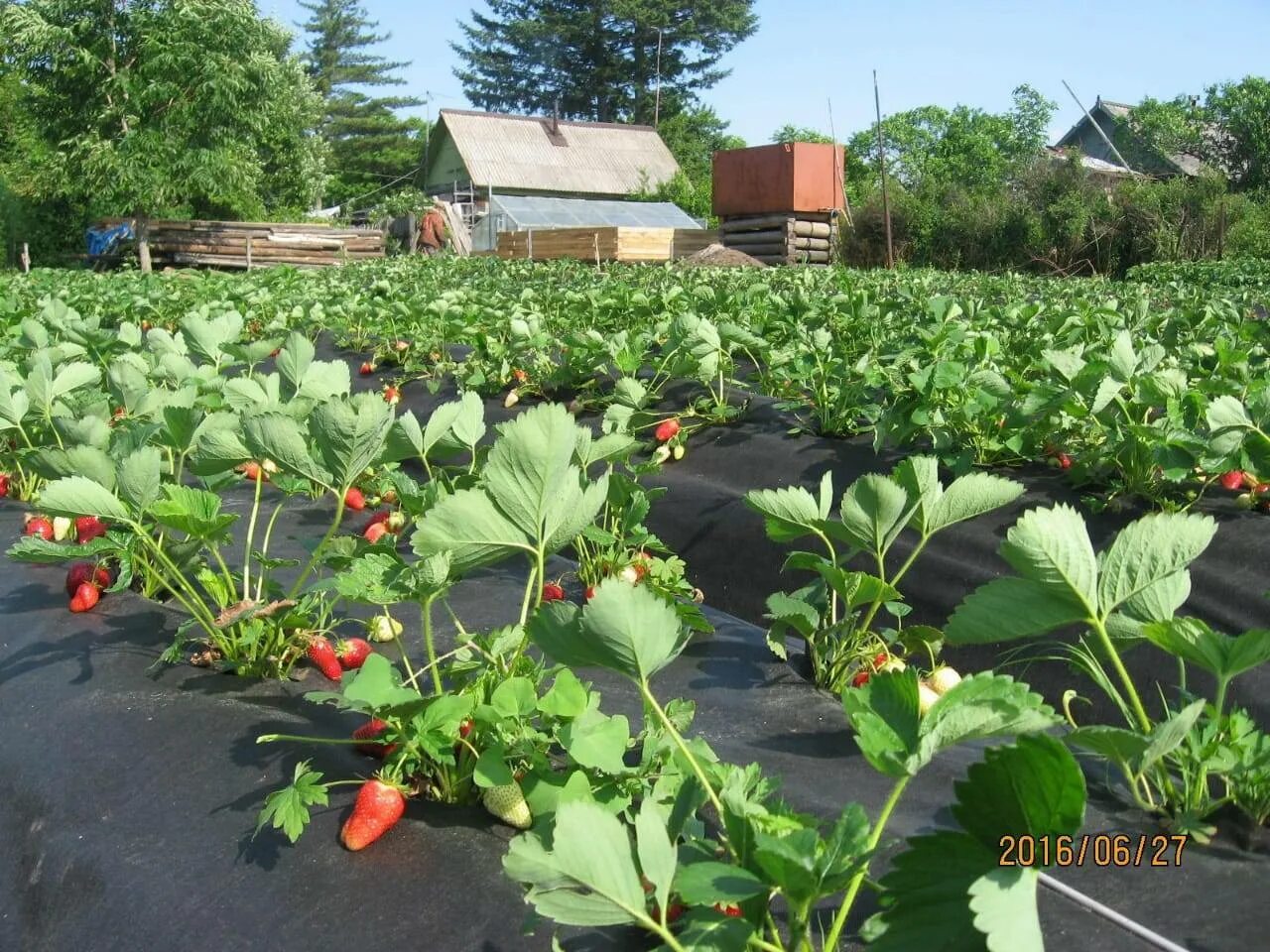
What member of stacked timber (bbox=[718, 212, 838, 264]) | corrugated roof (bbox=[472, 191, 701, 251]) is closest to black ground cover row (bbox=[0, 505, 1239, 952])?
stacked timber (bbox=[718, 212, 838, 264])

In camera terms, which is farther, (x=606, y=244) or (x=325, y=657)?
(x=606, y=244)

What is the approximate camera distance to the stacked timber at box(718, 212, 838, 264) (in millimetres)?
19875

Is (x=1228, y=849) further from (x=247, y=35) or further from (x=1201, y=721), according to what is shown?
(x=247, y=35)

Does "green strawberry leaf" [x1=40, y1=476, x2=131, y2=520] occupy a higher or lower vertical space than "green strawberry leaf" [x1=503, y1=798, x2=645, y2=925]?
higher

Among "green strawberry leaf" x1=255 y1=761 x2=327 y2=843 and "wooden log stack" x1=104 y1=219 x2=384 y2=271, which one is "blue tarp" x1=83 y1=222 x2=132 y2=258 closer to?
"wooden log stack" x1=104 y1=219 x2=384 y2=271

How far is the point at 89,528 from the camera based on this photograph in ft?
8.92

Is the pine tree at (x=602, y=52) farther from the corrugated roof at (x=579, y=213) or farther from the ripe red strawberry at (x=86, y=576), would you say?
the ripe red strawberry at (x=86, y=576)

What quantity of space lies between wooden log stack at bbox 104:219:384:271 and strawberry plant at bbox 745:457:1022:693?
2109 centimetres

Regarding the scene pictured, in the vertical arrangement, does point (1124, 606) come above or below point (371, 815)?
above

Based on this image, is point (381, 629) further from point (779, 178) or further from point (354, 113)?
point (354, 113)

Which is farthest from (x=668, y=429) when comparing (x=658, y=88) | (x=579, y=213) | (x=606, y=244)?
(x=658, y=88)

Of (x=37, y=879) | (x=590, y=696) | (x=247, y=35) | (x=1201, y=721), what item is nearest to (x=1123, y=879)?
(x=1201, y=721)

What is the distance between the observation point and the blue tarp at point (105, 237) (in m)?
23.9

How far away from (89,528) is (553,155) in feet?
115
